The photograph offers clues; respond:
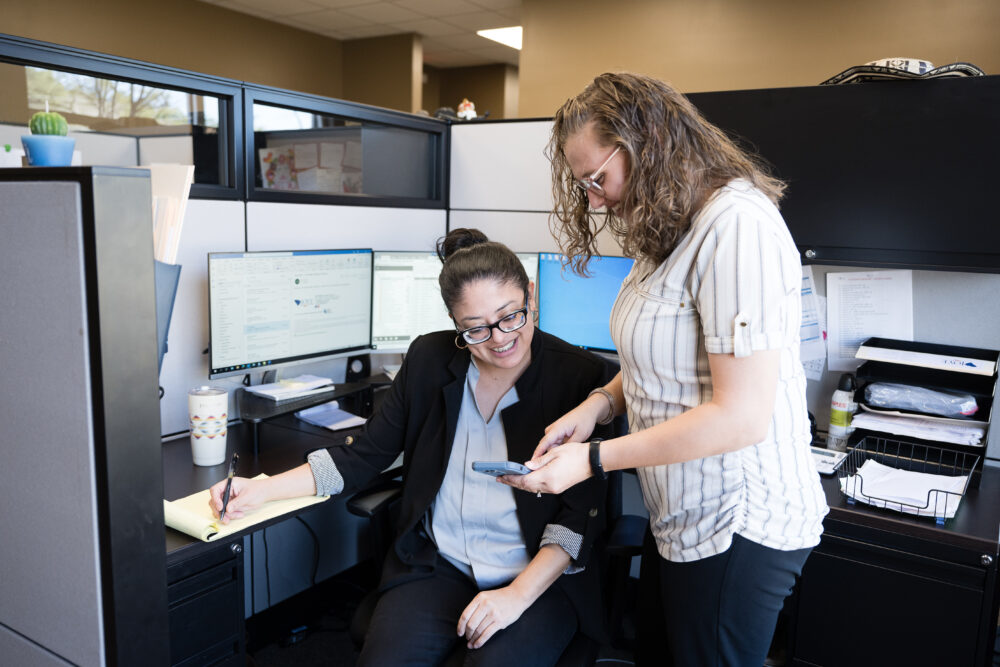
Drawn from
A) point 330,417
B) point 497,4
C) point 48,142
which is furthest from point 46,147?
point 497,4

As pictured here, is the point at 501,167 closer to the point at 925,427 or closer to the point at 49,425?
the point at 925,427

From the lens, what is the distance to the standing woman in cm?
97

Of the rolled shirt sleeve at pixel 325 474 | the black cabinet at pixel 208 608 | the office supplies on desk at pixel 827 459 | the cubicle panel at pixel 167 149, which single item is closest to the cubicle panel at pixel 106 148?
the cubicle panel at pixel 167 149

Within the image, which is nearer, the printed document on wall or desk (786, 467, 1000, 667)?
desk (786, 467, 1000, 667)

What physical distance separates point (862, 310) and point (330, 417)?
4.86ft

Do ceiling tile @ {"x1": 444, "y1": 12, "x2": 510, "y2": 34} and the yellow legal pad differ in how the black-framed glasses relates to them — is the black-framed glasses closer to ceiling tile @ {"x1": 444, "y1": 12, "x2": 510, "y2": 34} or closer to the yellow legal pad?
the yellow legal pad

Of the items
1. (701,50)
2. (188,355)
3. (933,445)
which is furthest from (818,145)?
(701,50)

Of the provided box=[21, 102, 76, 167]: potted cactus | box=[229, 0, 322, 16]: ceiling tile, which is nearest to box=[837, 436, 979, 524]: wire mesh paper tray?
box=[21, 102, 76, 167]: potted cactus

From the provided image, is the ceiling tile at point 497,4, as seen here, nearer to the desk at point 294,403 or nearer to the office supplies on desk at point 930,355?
the desk at point 294,403

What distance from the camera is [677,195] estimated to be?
104cm

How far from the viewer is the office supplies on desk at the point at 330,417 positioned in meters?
2.01

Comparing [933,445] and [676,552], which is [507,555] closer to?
[676,552]

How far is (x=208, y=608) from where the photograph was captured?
4.54 feet

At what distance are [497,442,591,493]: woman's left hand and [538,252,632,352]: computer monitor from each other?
1207mm
